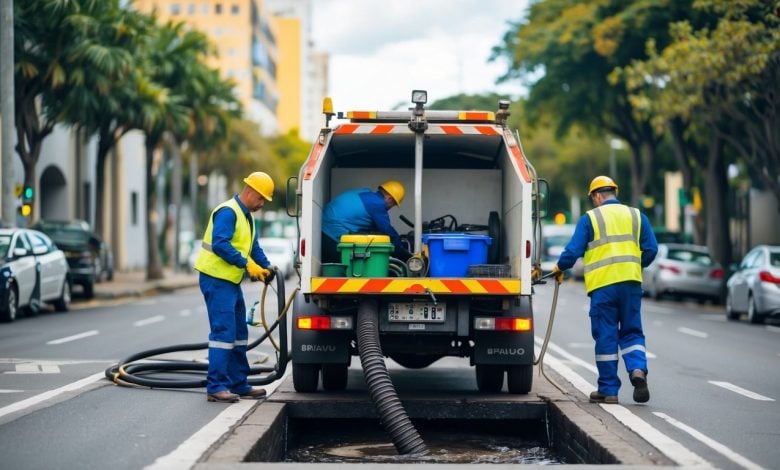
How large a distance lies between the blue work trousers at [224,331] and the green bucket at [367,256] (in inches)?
36.8

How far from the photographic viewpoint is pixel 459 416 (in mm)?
10336

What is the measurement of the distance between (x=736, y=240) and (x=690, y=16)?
54.7ft

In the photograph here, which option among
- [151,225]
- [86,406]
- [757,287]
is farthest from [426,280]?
[151,225]

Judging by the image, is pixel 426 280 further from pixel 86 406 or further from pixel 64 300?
pixel 64 300

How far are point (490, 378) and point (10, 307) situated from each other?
11.7 m

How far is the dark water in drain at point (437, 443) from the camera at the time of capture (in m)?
9.25

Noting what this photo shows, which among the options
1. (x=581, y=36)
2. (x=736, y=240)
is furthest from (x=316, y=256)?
(x=736, y=240)

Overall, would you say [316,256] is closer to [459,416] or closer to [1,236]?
[459,416]

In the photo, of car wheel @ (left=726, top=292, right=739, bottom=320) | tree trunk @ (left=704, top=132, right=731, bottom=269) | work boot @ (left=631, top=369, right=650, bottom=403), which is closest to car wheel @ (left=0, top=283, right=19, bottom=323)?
work boot @ (left=631, top=369, right=650, bottom=403)

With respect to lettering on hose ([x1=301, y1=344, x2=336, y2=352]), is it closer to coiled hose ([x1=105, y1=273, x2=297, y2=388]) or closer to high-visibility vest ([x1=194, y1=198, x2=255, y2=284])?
coiled hose ([x1=105, y1=273, x2=297, y2=388])

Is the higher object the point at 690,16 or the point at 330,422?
the point at 690,16

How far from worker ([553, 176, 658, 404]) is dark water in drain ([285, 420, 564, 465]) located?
77 cm

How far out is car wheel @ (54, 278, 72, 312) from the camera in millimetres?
24375

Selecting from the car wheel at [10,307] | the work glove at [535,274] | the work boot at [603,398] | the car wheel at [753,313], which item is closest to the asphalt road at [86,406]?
the car wheel at [10,307]
